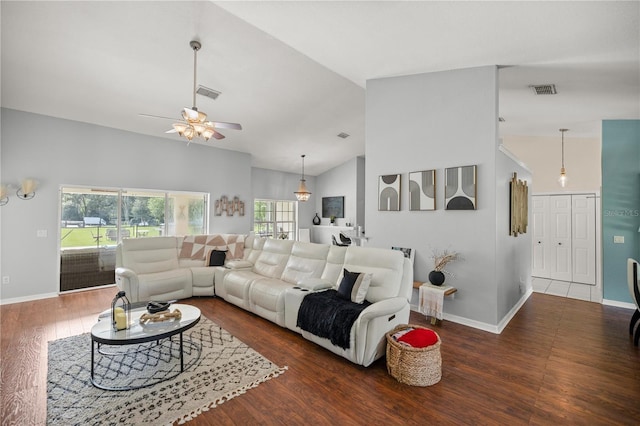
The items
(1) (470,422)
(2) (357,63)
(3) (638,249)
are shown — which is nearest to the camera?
(1) (470,422)

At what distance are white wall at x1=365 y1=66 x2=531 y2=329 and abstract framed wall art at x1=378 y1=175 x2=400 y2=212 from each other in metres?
0.09

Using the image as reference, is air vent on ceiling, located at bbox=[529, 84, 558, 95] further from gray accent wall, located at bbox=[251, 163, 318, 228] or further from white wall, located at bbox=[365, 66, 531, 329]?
gray accent wall, located at bbox=[251, 163, 318, 228]

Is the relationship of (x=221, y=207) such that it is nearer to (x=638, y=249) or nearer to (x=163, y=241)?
(x=163, y=241)

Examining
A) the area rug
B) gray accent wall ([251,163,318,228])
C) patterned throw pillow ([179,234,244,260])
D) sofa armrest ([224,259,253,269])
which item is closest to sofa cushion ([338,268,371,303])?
the area rug

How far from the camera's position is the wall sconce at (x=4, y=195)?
4492mm

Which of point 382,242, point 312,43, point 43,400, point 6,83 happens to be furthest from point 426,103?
point 6,83

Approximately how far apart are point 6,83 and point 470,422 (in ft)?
21.9

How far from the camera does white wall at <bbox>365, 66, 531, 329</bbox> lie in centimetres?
364

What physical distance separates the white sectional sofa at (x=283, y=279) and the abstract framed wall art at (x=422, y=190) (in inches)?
48.6

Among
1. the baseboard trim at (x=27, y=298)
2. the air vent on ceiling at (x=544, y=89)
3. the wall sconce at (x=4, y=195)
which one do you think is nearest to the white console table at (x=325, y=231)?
the air vent on ceiling at (x=544, y=89)

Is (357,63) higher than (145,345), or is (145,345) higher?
(357,63)

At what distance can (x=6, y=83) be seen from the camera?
4105mm

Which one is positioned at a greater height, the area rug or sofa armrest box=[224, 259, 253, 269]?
sofa armrest box=[224, 259, 253, 269]

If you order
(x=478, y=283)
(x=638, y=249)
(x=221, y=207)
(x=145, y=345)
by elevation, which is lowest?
(x=145, y=345)
